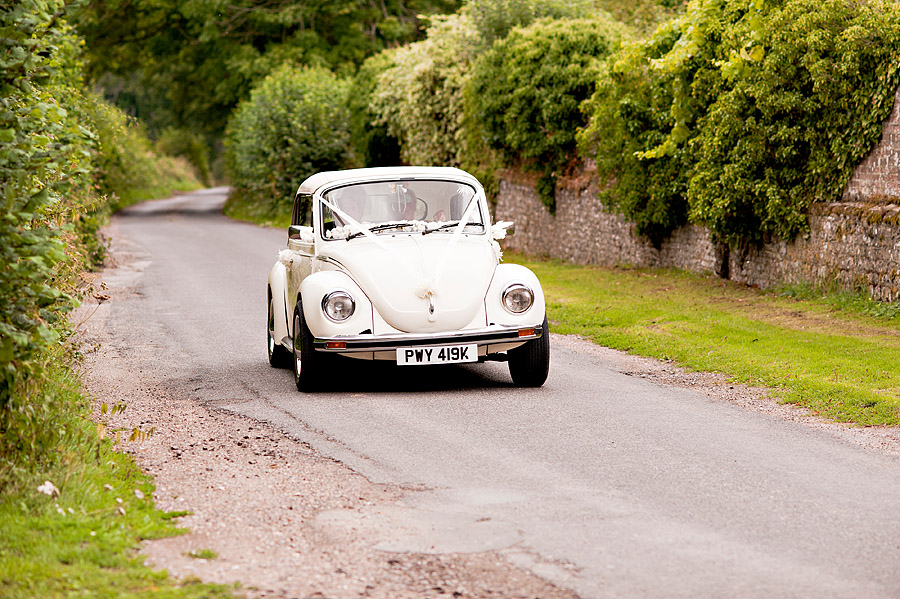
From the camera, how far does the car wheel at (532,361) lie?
9.76m

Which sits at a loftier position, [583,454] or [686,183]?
[686,183]

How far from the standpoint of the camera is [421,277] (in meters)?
9.54

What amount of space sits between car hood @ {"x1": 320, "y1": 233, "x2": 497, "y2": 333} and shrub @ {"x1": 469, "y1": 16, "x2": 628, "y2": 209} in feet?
42.3

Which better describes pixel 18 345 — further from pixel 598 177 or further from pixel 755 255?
pixel 598 177

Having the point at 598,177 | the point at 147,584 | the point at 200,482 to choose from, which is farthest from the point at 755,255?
the point at 147,584

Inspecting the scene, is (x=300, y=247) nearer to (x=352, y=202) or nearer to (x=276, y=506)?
(x=352, y=202)

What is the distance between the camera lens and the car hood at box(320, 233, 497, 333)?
31.0ft

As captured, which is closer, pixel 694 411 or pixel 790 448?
pixel 790 448

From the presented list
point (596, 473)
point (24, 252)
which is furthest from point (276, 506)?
point (596, 473)

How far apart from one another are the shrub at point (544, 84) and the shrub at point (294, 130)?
1471 centimetres

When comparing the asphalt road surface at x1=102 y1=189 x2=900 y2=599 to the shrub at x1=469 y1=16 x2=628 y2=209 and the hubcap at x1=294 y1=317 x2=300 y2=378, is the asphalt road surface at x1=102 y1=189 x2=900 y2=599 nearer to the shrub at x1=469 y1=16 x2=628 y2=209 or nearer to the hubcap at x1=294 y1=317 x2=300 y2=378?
the hubcap at x1=294 y1=317 x2=300 y2=378

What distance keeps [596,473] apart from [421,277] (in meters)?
3.13

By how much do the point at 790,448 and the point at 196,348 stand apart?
22.8 feet

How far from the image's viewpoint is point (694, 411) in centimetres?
898
